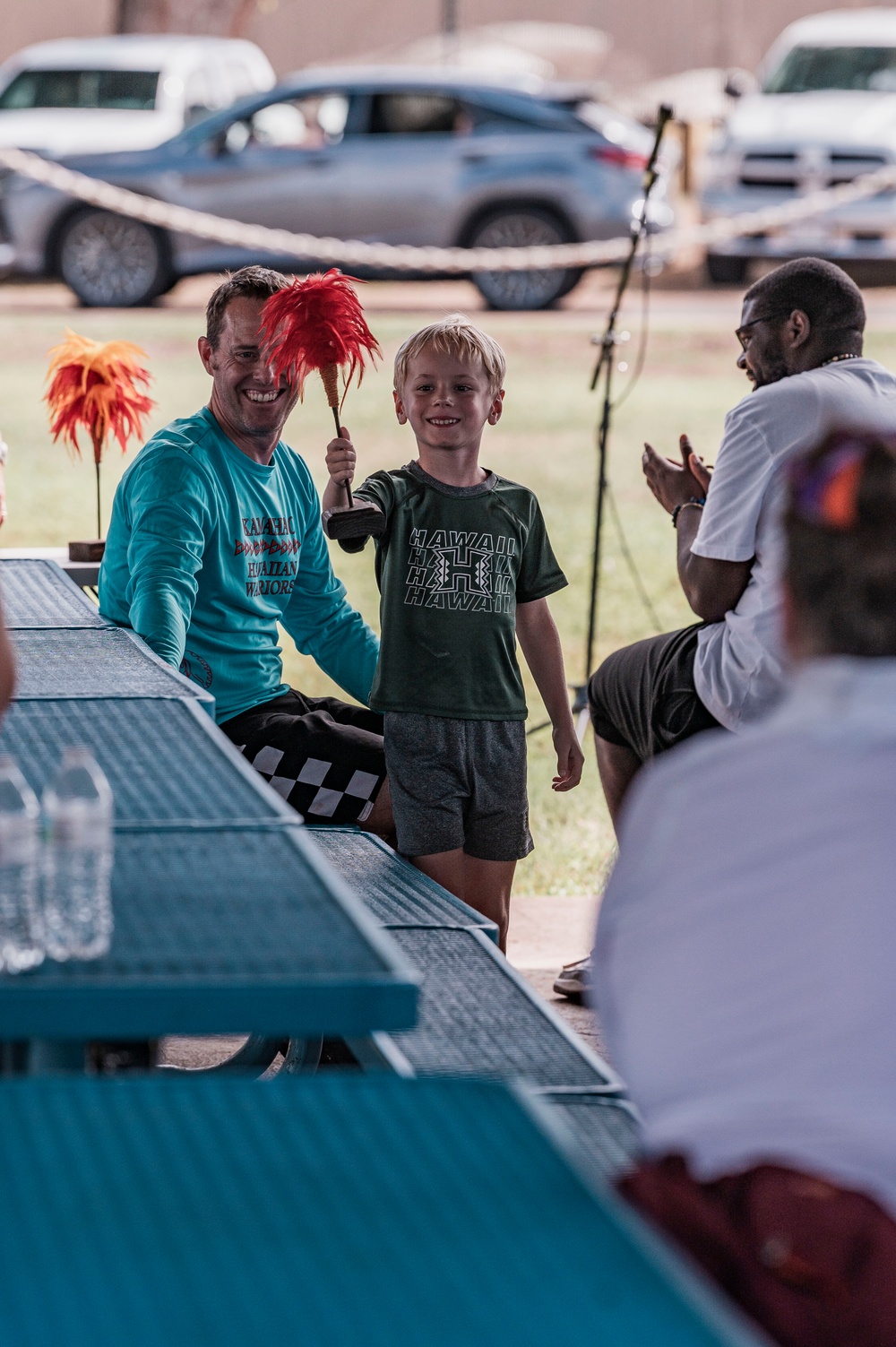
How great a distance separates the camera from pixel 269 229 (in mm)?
14914

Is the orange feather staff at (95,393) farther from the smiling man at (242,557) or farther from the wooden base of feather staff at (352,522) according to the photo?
the wooden base of feather staff at (352,522)

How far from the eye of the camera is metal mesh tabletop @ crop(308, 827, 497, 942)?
3324mm

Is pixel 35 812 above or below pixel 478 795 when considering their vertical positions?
above

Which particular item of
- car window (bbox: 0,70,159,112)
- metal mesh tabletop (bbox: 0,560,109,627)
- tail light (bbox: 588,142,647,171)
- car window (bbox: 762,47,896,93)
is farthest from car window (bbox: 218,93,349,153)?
metal mesh tabletop (bbox: 0,560,109,627)

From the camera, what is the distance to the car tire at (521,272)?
14.5m

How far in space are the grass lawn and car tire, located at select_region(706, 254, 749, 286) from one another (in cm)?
210

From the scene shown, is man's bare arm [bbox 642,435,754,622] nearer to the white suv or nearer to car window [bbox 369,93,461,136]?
car window [bbox 369,93,461,136]

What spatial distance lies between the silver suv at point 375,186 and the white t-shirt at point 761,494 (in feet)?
35.4

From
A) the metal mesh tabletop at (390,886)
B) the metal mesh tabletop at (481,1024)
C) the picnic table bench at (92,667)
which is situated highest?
the picnic table bench at (92,667)

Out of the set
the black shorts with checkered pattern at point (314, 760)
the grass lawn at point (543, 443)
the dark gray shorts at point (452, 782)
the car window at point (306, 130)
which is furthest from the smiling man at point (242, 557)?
the car window at point (306, 130)

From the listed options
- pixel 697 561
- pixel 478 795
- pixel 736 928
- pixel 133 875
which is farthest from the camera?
pixel 697 561

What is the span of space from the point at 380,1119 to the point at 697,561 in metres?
2.41

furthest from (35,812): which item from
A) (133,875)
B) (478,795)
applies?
(478,795)

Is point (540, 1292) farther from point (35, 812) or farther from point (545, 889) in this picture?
point (545, 889)
